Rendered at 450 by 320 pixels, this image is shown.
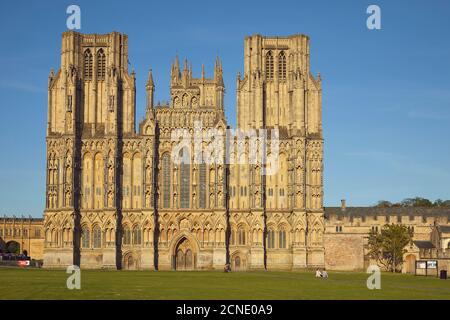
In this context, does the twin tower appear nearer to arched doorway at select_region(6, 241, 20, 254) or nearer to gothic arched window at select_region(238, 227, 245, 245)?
gothic arched window at select_region(238, 227, 245, 245)

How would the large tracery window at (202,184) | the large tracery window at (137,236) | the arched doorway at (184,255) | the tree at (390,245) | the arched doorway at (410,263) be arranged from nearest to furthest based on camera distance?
1. the large tracery window at (137,236)
2. the arched doorway at (184,255)
3. the large tracery window at (202,184)
4. the tree at (390,245)
5. the arched doorway at (410,263)

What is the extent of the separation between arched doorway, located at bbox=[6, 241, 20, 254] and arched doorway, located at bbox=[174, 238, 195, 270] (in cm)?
8378

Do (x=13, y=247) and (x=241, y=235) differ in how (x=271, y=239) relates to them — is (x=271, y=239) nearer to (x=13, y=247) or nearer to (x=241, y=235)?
(x=241, y=235)

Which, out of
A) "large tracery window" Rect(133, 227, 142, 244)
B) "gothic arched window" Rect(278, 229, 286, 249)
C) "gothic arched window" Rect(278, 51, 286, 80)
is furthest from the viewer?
"gothic arched window" Rect(278, 51, 286, 80)

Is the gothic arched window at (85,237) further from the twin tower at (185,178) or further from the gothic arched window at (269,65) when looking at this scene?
the gothic arched window at (269,65)

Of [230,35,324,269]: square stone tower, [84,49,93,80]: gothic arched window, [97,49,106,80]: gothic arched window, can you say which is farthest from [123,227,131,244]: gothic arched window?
[84,49,93,80]: gothic arched window

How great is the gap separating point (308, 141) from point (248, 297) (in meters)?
71.1

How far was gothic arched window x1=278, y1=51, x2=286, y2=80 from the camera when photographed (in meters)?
121

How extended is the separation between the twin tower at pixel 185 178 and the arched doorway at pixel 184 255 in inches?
5.6

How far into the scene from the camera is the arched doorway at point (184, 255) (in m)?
118

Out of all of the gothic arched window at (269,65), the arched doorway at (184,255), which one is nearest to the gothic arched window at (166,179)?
the arched doorway at (184,255)

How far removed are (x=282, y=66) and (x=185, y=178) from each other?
71.1ft

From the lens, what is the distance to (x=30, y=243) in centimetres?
19438
